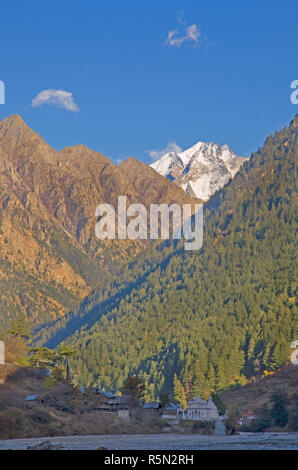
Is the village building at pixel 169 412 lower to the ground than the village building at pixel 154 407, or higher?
lower

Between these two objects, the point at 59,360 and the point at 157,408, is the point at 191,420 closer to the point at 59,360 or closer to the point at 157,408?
the point at 157,408

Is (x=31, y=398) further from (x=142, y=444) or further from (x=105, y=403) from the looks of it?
(x=142, y=444)

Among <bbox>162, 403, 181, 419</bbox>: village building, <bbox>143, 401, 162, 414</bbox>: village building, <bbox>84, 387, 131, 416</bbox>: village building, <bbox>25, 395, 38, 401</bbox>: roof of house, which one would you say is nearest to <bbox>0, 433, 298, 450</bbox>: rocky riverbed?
<bbox>25, 395, 38, 401</bbox>: roof of house

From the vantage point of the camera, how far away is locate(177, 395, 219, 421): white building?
150 m

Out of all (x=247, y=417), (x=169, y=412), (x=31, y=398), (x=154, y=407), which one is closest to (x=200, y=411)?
(x=169, y=412)

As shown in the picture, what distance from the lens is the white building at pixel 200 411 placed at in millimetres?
149625

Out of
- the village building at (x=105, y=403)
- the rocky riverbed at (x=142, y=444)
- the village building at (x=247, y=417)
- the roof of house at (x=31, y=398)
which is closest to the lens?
the rocky riverbed at (x=142, y=444)

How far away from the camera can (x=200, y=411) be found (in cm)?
15288

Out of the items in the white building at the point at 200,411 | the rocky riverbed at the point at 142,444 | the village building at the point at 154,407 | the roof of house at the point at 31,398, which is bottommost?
the white building at the point at 200,411

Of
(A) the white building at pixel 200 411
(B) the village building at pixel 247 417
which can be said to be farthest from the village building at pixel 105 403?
(B) the village building at pixel 247 417

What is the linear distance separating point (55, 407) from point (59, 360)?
3507 centimetres

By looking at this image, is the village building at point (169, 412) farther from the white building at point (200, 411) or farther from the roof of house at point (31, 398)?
the roof of house at point (31, 398)
